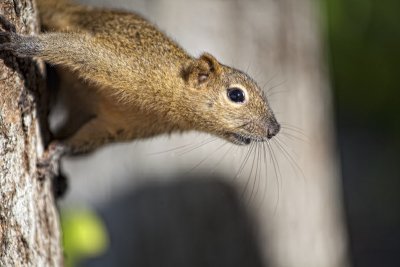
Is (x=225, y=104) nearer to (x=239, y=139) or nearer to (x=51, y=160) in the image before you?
(x=239, y=139)

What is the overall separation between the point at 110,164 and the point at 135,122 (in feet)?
2.48

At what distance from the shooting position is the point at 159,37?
4.02 meters

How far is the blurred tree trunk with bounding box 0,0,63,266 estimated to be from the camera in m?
3.06

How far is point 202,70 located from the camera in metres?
3.91

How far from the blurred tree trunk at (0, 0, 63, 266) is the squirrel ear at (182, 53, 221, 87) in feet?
2.65

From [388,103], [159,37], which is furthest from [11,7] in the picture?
[388,103]

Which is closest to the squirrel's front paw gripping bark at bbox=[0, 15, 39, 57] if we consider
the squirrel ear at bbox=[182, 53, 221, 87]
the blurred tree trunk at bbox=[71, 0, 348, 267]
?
the squirrel ear at bbox=[182, 53, 221, 87]

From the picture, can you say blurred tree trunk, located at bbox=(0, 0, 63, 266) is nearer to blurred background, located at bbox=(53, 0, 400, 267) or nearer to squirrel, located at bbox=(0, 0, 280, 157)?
squirrel, located at bbox=(0, 0, 280, 157)

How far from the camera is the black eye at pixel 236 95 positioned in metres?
3.88

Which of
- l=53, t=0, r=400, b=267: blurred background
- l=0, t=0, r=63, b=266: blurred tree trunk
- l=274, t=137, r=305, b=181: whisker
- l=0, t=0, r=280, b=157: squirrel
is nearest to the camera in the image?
l=0, t=0, r=63, b=266: blurred tree trunk

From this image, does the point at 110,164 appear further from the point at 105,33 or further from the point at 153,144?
the point at 105,33

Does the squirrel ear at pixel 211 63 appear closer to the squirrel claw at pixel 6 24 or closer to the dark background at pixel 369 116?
the squirrel claw at pixel 6 24

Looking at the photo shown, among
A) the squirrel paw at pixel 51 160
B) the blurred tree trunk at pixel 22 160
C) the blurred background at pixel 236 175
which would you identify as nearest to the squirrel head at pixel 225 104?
the blurred background at pixel 236 175

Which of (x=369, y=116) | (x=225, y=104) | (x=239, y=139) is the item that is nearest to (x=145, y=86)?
(x=225, y=104)
